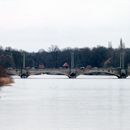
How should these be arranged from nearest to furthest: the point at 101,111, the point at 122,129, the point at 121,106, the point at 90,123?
1. the point at 122,129
2. the point at 90,123
3. the point at 101,111
4. the point at 121,106

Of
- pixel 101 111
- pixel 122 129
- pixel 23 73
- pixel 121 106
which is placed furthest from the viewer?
pixel 23 73

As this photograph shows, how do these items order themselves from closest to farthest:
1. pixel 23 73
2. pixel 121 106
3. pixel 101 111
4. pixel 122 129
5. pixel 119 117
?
pixel 122 129
pixel 119 117
pixel 101 111
pixel 121 106
pixel 23 73

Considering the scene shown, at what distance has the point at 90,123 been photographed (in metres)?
46.9

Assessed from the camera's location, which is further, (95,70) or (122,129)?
(95,70)

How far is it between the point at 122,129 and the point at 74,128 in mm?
2794

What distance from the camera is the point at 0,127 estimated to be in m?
44.6

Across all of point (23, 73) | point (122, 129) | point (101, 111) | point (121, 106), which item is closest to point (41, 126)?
point (122, 129)

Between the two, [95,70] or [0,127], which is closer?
[0,127]

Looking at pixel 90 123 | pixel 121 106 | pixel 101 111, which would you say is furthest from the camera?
pixel 121 106

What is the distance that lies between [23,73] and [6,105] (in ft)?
395

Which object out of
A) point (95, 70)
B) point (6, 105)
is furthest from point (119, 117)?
point (95, 70)

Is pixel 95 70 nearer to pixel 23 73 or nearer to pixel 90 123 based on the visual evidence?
pixel 23 73

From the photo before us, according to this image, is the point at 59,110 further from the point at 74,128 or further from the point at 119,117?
the point at 74,128

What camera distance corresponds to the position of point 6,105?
6275 centimetres
